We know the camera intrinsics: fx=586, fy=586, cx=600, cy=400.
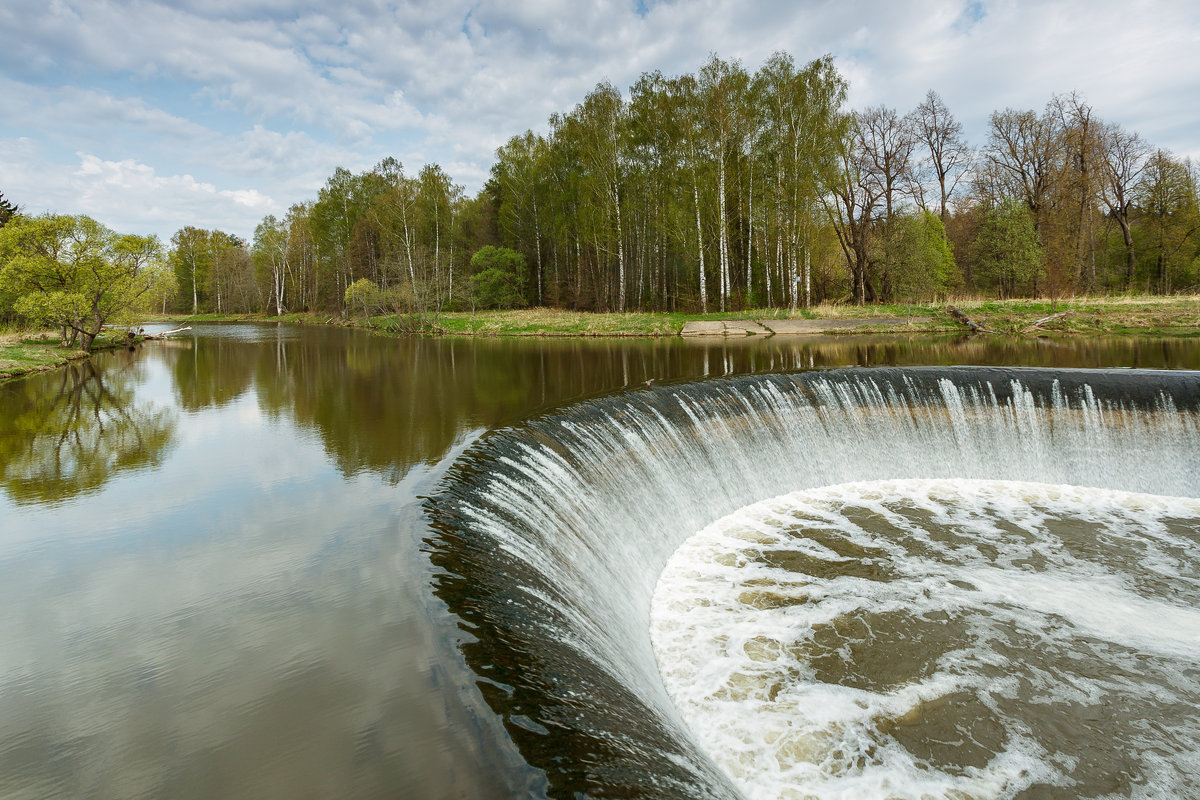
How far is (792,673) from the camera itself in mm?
5379

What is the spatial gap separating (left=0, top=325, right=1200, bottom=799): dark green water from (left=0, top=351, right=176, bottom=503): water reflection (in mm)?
65

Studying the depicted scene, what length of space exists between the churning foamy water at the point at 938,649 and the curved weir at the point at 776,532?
4cm

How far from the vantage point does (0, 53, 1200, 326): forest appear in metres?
29.4

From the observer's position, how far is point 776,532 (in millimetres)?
8594

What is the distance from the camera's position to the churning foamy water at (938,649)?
4.39m

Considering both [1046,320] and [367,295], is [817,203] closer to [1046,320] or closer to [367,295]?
[1046,320]

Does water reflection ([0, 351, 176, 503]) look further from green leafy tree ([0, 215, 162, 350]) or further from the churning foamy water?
green leafy tree ([0, 215, 162, 350])

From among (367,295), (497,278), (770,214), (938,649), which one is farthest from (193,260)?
(938,649)

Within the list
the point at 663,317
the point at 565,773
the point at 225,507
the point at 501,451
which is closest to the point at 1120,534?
the point at 501,451

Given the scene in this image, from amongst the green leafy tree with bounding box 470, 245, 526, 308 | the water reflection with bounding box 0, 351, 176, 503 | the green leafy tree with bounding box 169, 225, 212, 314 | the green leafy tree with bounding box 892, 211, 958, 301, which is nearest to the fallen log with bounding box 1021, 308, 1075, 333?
the green leafy tree with bounding box 892, 211, 958, 301

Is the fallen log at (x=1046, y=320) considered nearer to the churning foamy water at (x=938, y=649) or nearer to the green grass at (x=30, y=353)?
the churning foamy water at (x=938, y=649)

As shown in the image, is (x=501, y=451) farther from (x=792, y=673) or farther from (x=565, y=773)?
(x=565, y=773)

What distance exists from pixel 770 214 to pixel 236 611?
3098cm

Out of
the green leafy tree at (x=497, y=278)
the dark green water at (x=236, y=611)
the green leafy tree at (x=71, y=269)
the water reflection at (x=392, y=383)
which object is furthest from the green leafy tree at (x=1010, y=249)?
the green leafy tree at (x=71, y=269)
